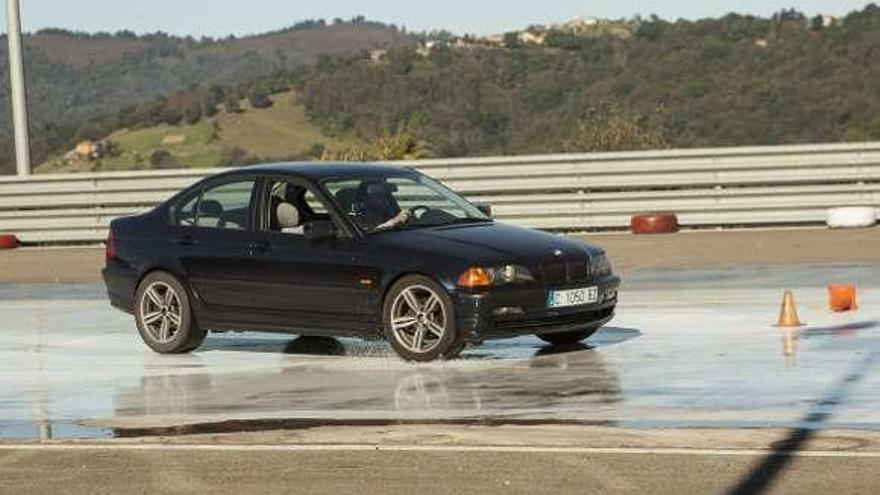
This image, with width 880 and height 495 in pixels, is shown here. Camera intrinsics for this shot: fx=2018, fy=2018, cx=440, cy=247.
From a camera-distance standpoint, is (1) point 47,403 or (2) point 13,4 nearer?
(1) point 47,403

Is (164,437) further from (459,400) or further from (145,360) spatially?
(145,360)

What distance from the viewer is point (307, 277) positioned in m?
14.8

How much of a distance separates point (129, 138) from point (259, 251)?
9444 cm

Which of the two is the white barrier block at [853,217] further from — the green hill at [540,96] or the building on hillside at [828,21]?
the building on hillside at [828,21]

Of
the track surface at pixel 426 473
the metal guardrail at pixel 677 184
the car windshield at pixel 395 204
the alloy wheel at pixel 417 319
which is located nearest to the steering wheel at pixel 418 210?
the car windshield at pixel 395 204

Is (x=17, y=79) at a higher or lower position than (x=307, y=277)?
higher

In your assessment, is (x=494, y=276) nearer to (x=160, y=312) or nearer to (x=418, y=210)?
(x=418, y=210)

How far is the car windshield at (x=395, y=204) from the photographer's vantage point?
14.9 meters

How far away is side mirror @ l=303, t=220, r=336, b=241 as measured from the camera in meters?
14.8

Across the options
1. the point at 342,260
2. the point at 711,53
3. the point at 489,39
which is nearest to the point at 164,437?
the point at 342,260

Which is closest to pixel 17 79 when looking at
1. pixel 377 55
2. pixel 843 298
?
pixel 843 298

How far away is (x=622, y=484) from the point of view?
342 inches

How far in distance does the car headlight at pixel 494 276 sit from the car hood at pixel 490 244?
0.07 metres

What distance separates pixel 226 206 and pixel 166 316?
974mm
